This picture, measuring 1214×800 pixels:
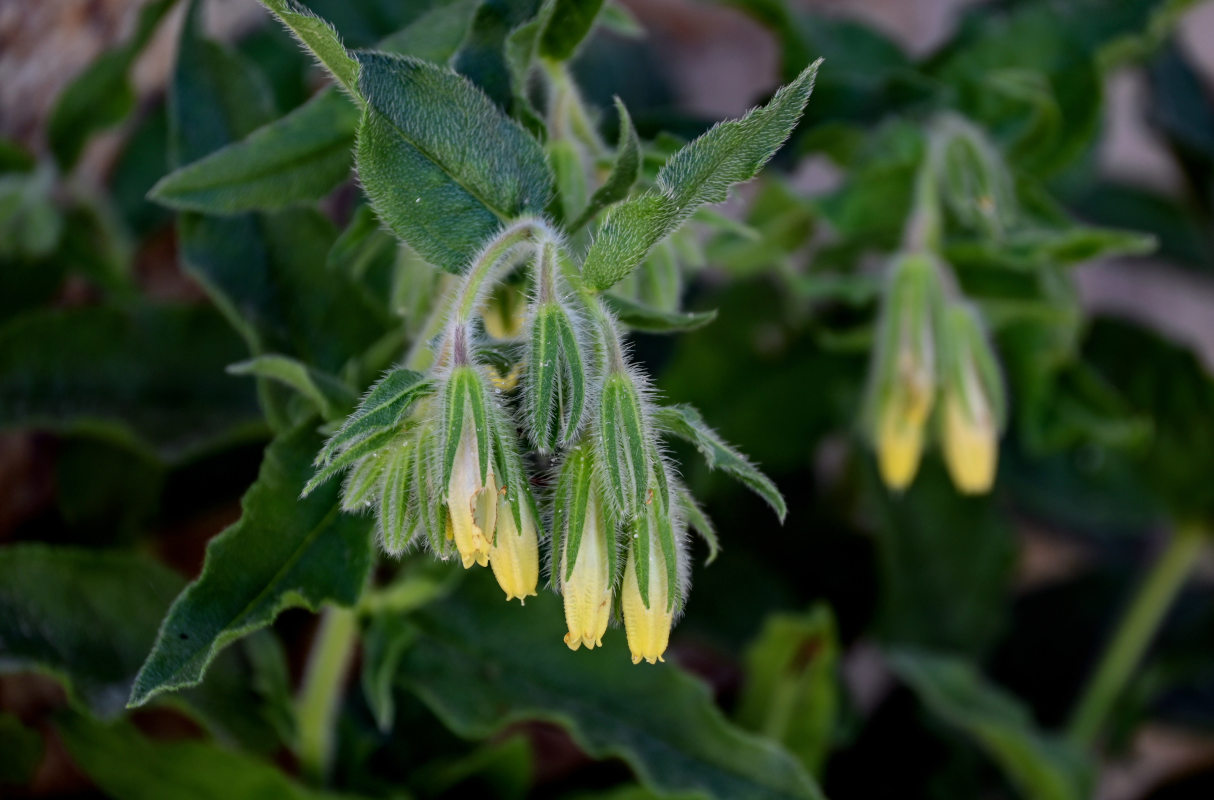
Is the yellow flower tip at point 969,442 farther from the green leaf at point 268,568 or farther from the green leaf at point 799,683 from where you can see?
the green leaf at point 268,568

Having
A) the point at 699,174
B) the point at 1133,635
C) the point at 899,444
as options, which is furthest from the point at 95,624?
the point at 1133,635

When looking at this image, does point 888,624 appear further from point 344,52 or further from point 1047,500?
point 344,52

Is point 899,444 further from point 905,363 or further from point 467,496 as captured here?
point 467,496

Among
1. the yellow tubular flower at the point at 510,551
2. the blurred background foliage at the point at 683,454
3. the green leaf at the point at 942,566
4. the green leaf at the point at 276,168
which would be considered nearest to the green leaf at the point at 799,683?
the blurred background foliage at the point at 683,454

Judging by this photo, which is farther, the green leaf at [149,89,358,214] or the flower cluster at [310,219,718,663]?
the green leaf at [149,89,358,214]

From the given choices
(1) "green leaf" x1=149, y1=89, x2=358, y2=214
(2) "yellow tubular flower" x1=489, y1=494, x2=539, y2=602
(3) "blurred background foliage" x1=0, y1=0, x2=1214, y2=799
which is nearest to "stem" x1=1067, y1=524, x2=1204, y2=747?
(3) "blurred background foliage" x1=0, y1=0, x2=1214, y2=799

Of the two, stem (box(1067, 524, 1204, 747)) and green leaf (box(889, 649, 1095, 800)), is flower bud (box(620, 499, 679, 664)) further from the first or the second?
stem (box(1067, 524, 1204, 747))

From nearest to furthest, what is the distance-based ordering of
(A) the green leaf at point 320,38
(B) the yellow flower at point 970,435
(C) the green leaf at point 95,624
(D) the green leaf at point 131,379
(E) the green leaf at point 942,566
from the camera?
(A) the green leaf at point 320,38
(C) the green leaf at point 95,624
(D) the green leaf at point 131,379
(B) the yellow flower at point 970,435
(E) the green leaf at point 942,566
